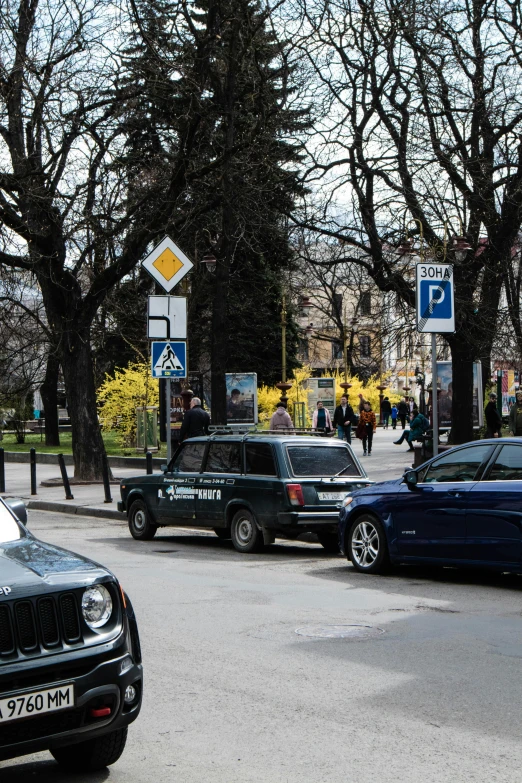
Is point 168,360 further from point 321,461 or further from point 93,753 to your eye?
point 93,753

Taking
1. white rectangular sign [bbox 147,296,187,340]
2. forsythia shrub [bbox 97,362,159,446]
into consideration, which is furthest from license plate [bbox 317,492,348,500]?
forsythia shrub [bbox 97,362,159,446]

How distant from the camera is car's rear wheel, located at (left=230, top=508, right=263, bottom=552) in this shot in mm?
14156

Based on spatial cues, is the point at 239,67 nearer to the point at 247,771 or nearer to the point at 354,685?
the point at 354,685

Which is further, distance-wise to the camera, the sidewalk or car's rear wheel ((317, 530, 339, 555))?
the sidewalk

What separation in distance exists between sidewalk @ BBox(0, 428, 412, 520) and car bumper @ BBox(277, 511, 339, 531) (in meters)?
6.06

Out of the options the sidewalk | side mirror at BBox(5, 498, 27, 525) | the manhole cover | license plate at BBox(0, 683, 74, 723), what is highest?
side mirror at BBox(5, 498, 27, 525)

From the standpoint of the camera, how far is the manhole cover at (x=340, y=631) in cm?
837

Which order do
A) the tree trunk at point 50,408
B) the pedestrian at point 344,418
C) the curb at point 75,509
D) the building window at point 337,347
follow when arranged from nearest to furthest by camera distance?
1. the curb at point 75,509
2. the pedestrian at point 344,418
3. the building window at point 337,347
4. the tree trunk at point 50,408

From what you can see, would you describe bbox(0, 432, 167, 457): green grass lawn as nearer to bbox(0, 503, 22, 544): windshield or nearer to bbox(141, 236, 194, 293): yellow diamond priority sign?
bbox(141, 236, 194, 293): yellow diamond priority sign

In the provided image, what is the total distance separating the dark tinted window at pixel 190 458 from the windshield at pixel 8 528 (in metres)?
9.31

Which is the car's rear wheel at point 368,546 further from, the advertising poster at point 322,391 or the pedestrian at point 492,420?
the advertising poster at point 322,391

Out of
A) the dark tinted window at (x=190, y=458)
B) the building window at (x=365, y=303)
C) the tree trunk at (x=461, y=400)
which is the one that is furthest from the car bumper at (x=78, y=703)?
the tree trunk at (x=461, y=400)

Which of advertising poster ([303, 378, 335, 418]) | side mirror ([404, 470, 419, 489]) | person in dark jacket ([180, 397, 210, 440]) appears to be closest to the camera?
side mirror ([404, 470, 419, 489])

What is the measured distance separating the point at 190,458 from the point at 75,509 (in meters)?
5.73
